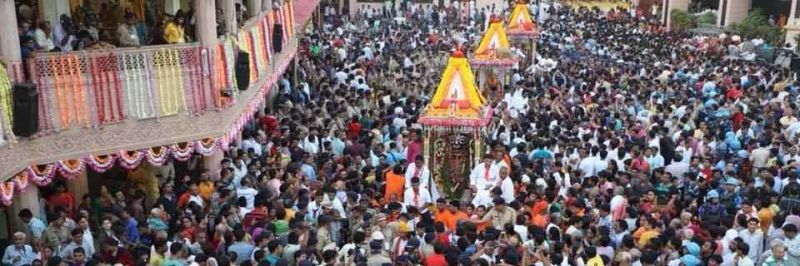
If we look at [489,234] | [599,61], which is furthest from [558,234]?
[599,61]

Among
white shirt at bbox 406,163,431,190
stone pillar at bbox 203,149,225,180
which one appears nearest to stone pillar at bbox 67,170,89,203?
stone pillar at bbox 203,149,225,180

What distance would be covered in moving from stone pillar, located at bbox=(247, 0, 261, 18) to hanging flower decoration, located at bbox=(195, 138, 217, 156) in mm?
5527

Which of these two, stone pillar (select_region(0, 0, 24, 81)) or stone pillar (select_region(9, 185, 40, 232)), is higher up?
stone pillar (select_region(0, 0, 24, 81))

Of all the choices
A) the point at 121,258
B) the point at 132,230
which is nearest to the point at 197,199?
the point at 132,230

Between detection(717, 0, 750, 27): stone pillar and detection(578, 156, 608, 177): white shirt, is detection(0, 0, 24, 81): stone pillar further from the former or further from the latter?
detection(717, 0, 750, 27): stone pillar

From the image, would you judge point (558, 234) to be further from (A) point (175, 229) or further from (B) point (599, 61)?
(B) point (599, 61)

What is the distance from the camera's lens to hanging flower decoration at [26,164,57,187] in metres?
9.57

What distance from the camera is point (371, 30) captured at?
30266mm

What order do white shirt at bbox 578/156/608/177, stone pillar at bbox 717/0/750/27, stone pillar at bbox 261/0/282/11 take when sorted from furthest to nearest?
stone pillar at bbox 717/0/750/27 → stone pillar at bbox 261/0/282/11 → white shirt at bbox 578/156/608/177

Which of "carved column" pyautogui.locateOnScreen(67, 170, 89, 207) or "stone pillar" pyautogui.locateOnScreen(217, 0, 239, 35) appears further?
"stone pillar" pyautogui.locateOnScreen(217, 0, 239, 35)

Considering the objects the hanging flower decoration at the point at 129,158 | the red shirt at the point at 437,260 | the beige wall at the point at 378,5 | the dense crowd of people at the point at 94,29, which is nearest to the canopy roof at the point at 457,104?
the dense crowd of people at the point at 94,29

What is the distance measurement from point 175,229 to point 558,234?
4231mm

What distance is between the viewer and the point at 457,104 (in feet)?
40.9

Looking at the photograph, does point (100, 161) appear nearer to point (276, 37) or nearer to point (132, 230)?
point (132, 230)
